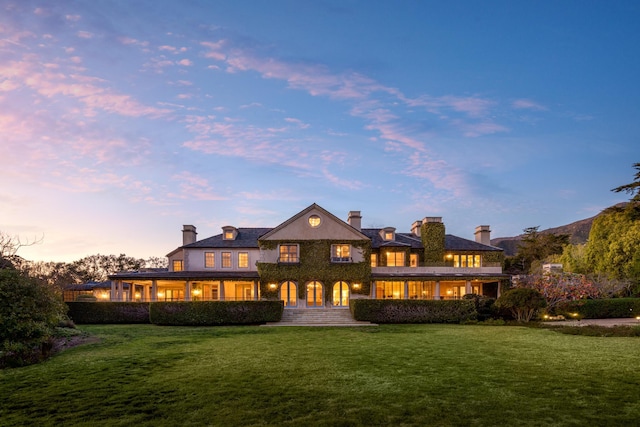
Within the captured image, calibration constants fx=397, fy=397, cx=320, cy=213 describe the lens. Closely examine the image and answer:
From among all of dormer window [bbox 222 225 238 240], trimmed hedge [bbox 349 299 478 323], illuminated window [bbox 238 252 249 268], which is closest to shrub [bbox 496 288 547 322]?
Answer: trimmed hedge [bbox 349 299 478 323]

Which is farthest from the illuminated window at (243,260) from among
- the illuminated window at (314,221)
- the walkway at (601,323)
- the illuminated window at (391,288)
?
the walkway at (601,323)

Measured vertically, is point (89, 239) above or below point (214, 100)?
below

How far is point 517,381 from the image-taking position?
896 cm

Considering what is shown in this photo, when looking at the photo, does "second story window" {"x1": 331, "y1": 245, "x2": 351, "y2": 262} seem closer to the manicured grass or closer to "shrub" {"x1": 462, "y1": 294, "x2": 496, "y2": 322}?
"shrub" {"x1": 462, "y1": 294, "x2": 496, "y2": 322}

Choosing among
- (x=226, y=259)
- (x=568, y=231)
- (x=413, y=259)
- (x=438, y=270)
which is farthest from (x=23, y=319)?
(x=568, y=231)

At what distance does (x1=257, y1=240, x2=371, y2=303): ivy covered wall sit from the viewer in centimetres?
3184

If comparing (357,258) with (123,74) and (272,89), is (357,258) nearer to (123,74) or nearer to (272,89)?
(272,89)

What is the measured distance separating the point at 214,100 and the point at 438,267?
2218cm

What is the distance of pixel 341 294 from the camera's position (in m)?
32.2

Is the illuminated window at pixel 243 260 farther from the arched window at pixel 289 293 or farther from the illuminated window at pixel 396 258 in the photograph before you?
the illuminated window at pixel 396 258

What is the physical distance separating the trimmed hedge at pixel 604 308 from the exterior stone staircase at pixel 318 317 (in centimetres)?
1496

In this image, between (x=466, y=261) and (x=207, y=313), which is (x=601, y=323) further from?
(x=207, y=313)

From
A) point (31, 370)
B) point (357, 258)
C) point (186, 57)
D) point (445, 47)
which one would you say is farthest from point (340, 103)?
point (31, 370)

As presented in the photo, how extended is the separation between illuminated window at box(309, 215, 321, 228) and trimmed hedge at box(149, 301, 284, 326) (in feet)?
29.3
